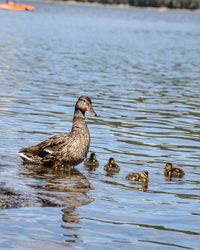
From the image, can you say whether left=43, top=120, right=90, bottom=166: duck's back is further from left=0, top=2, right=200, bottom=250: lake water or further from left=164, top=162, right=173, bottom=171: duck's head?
left=164, top=162, right=173, bottom=171: duck's head

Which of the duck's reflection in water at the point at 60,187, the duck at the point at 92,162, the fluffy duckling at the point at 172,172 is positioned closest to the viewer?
the duck's reflection in water at the point at 60,187

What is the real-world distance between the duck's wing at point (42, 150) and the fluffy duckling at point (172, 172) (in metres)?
1.81

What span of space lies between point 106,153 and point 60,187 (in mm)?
3620

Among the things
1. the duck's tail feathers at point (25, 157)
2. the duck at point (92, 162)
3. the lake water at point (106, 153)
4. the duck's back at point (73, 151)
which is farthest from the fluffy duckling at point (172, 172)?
the duck's tail feathers at point (25, 157)

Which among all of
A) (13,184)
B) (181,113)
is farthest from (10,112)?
(13,184)

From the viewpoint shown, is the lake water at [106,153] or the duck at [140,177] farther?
the duck at [140,177]

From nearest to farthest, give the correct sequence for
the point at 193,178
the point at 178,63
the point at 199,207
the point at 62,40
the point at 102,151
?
1. the point at 199,207
2. the point at 193,178
3. the point at 102,151
4. the point at 178,63
5. the point at 62,40

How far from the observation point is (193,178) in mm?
14359

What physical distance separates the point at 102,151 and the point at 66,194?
4343 mm

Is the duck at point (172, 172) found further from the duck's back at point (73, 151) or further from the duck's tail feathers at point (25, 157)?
the duck's tail feathers at point (25, 157)

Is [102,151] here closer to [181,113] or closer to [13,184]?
[13,184]

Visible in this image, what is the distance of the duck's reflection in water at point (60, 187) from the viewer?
1148 centimetres

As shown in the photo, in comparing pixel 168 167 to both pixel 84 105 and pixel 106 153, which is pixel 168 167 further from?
pixel 106 153

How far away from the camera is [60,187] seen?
506 inches
